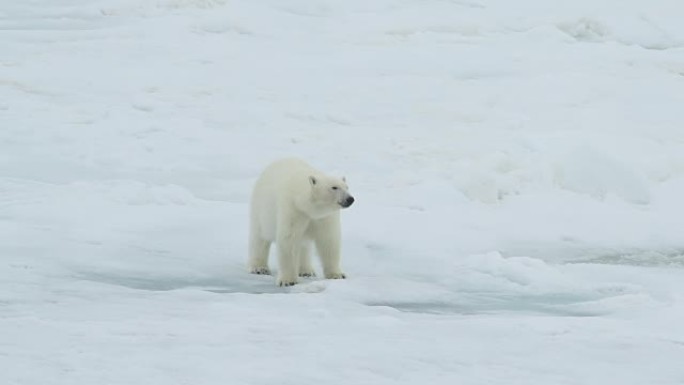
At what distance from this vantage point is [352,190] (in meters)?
9.69

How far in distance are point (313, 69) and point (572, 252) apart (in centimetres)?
764

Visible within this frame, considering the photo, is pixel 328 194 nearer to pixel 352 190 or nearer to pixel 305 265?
pixel 305 265

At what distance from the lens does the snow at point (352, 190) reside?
481 centimetres

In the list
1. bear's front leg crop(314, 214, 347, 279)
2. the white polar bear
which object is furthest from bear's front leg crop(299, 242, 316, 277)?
bear's front leg crop(314, 214, 347, 279)

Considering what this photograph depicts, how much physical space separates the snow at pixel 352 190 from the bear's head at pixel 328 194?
0.45 meters

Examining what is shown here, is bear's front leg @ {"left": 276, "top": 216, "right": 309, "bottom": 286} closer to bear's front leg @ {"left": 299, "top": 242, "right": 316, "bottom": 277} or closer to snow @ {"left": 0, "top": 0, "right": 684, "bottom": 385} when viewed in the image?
snow @ {"left": 0, "top": 0, "right": 684, "bottom": 385}

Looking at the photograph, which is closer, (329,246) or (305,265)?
(329,246)

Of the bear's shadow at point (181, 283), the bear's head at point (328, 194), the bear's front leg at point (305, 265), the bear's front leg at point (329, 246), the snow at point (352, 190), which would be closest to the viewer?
the snow at point (352, 190)

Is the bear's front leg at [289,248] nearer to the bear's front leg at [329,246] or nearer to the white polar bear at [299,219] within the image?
the white polar bear at [299,219]

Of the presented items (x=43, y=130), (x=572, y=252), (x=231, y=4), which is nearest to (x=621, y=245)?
(x=572, y=252)

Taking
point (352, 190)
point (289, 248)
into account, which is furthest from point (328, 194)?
point (352, 190)

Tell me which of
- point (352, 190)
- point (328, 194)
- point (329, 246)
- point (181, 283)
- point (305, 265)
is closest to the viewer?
point (181, 283)

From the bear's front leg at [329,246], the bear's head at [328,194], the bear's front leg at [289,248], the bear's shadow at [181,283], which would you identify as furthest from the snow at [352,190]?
the bear's head at [328,194]

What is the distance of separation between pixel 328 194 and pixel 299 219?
11.0 inches
